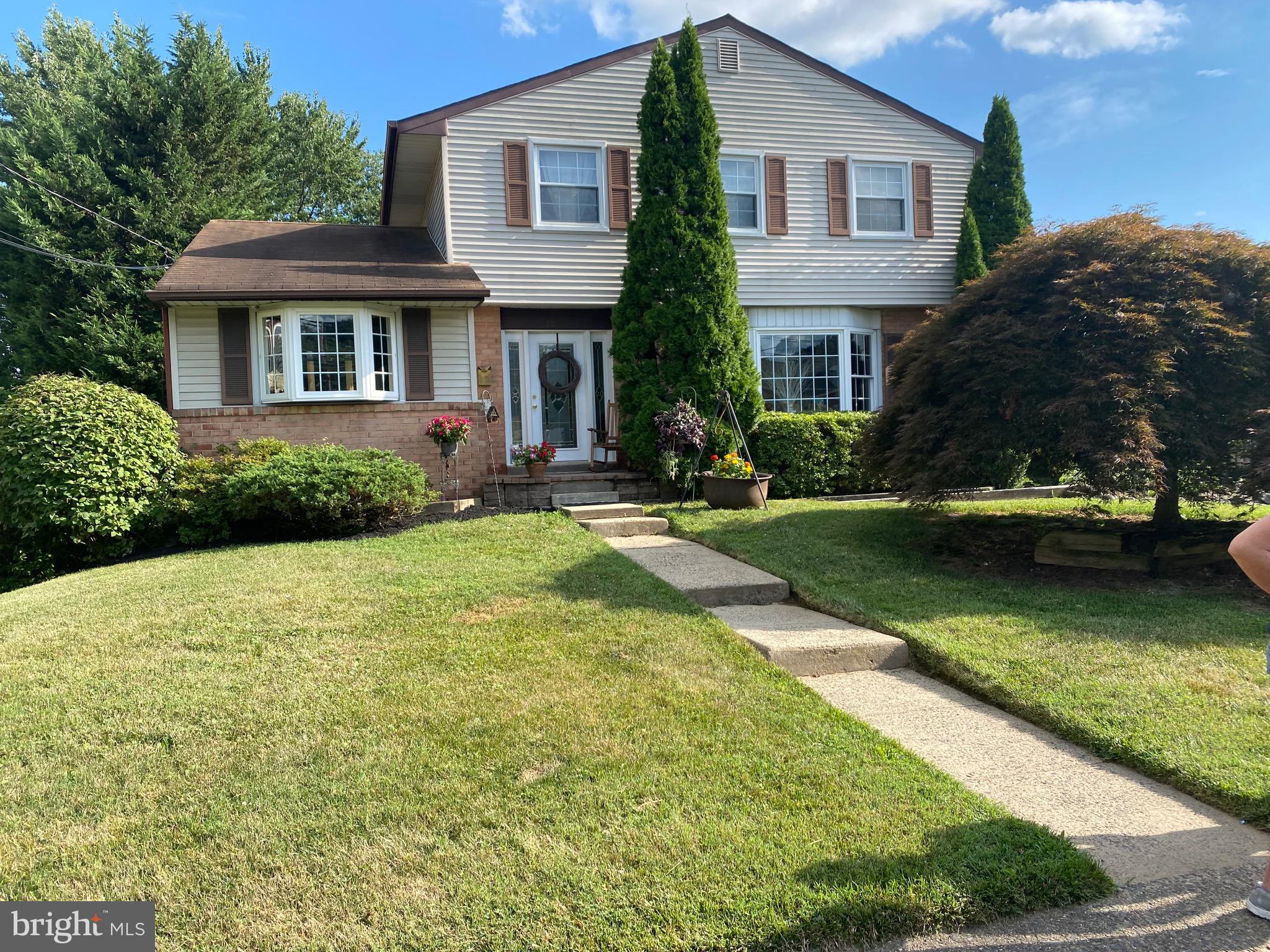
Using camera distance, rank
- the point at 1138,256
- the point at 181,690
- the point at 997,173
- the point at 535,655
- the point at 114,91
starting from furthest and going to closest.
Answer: the point at 114,91
the point at 997,173
the point at 1138,256
the point at 535,655
the point at 181,690

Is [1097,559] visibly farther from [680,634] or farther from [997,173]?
[997,173]

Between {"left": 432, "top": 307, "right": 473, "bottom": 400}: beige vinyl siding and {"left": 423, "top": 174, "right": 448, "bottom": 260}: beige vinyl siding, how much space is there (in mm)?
901

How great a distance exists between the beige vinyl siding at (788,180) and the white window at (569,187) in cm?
20

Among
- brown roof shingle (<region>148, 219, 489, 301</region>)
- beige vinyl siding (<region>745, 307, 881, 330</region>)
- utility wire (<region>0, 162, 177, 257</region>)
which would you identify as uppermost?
utility wire (<region>0, 162, 177, 257</region>)

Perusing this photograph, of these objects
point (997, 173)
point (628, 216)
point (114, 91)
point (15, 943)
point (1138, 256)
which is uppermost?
point (114, 91)

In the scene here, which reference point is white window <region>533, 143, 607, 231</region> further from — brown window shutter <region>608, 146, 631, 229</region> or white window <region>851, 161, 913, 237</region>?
white window <region>851, 161, 913, 237</region>

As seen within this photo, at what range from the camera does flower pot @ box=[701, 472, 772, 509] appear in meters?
10.1

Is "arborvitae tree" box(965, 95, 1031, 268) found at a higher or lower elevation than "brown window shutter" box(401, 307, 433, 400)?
higher

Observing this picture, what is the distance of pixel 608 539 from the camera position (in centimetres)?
904

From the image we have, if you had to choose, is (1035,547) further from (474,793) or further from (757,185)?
(757,185)

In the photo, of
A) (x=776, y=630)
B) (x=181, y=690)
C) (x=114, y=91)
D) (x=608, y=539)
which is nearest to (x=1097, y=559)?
(x=776, y=630)

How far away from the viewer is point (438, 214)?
13023 millimetres

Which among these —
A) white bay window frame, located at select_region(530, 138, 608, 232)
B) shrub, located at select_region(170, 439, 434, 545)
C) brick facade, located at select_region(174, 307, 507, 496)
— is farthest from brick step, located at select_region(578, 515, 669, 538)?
white bay window frame, located at select_region(530, 138, 608, 232)

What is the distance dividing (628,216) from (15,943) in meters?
11.4
